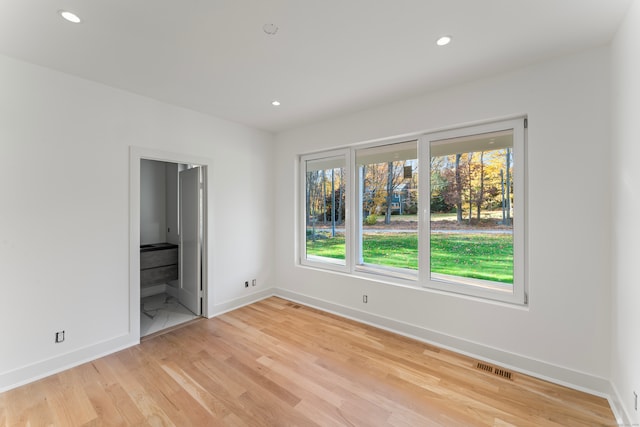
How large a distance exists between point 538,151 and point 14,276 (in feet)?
15.4

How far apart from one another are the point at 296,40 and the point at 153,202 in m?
3.96

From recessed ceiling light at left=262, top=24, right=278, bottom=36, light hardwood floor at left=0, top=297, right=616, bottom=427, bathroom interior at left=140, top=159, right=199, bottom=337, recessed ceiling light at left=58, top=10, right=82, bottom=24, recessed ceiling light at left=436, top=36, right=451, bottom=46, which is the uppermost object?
recessed ceiling light at left=436, top=36, right=451, bottom=46

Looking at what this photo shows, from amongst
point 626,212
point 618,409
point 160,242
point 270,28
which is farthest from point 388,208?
point 160,242

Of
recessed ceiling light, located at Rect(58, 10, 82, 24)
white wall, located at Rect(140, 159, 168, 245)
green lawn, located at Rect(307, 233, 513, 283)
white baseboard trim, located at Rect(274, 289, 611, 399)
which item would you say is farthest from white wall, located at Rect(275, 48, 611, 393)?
white wall, located at Rect(140, 159, 168, 245)

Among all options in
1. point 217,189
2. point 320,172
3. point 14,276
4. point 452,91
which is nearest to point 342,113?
point 320,172

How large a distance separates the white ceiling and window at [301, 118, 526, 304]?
2.43 ft

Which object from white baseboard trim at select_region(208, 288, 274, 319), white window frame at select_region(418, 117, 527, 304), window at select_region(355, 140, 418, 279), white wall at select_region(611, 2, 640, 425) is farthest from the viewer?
white baseboard trim at select_region(208, 288, 274, 319)

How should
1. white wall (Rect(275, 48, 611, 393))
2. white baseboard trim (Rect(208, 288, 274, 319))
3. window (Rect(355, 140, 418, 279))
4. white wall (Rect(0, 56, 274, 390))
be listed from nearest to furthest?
white wall (Rect(275, 48, 611, 393)) < white wall (Rect(0, 56, 274, 390)) < window (Rect(355, 140, 418, 279)) < white baseboard trim (Rect(208, 288, 274, 319))

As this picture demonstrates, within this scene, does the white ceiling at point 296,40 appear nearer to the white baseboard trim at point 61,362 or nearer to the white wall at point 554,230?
the white wall at point 554,230

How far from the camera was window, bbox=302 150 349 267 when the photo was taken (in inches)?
154

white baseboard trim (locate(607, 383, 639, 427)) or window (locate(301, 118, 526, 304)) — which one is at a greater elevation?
window (locate(301, 118, 526, 304))

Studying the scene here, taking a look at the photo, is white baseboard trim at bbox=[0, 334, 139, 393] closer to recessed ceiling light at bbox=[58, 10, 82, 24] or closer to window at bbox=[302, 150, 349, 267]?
window at bbox=[302, 150, 349, 267]

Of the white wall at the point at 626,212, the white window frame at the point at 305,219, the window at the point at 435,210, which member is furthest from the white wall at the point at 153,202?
the white wall at the point at 626,212

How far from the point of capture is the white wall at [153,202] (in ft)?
14.7
